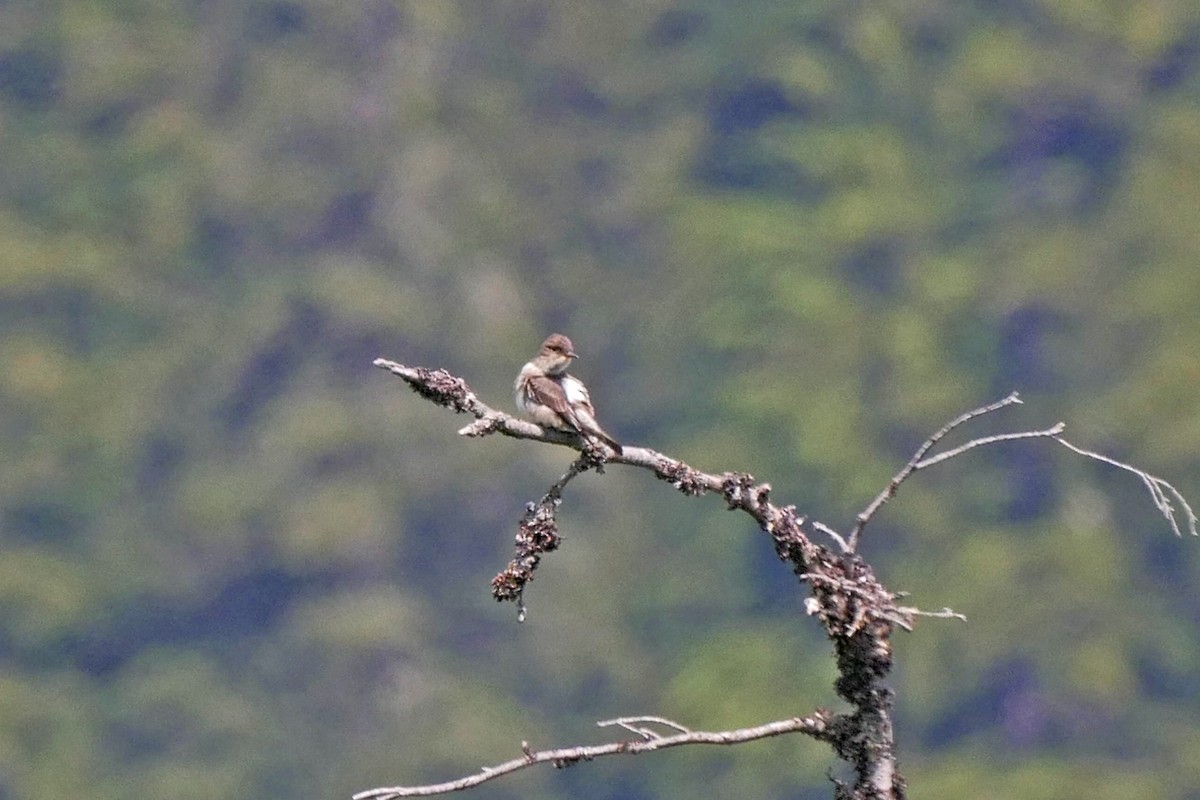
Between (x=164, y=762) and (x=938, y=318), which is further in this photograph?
(x=938, y=318)

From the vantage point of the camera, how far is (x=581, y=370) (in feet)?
263

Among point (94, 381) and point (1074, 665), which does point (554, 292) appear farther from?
point (1074, 665)

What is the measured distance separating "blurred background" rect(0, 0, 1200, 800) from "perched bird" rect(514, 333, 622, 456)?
5205 centimetres

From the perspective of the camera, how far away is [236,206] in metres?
92.4

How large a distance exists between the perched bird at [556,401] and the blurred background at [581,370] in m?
52.1

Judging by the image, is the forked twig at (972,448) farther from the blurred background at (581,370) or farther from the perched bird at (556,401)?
the blurred background at (581,370)

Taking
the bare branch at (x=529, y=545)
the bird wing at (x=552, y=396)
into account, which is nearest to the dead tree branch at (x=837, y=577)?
the bare branch at (x=529, y=545)

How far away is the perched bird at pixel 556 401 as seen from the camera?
11398 mm

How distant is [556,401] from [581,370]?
68.4 metres

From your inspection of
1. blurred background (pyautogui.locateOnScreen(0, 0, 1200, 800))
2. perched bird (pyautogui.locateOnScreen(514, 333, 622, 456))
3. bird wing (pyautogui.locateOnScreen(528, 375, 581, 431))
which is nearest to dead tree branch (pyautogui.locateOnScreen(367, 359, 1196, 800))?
perched bird (pyautogui.locateOnScreen(514, 333, 622, 456))

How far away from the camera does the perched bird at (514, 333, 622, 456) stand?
11398mm

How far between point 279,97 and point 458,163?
7.31 m

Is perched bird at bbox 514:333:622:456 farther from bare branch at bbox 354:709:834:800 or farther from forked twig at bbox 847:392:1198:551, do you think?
bare branch at bbox 354:709:834:800

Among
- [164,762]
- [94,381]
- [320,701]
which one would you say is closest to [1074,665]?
[320,701]
